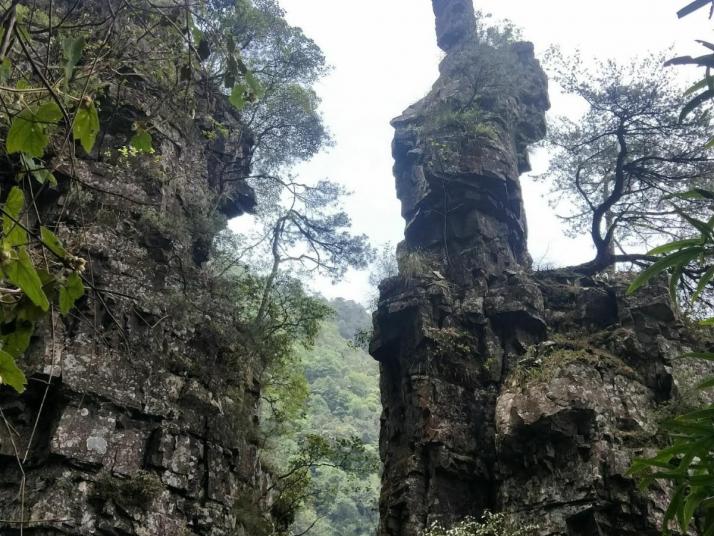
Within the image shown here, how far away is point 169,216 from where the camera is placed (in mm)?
11672

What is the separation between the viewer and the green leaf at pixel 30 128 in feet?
7.39

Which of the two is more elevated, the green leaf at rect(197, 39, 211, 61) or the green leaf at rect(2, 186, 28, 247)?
the green leaf at rect(197, 39, 211, 61)

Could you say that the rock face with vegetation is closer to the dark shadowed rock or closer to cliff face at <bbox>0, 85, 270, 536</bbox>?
cliff face at <bbox>0, 85, 270, 536</bbox>

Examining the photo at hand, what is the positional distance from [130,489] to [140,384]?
1.66 m

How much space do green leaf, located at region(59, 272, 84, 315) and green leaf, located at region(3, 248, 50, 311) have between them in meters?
0.26

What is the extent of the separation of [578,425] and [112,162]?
11.2m

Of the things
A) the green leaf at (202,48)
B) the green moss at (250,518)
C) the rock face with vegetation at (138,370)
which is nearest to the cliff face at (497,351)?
the green moss at (250,518)

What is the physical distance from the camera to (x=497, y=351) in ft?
52.1

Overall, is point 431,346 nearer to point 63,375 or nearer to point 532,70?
point 63,375

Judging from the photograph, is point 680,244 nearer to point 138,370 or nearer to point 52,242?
point 52,242

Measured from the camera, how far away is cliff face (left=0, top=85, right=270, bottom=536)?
26.7ft

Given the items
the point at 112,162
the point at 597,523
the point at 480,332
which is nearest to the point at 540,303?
the point at 480,332

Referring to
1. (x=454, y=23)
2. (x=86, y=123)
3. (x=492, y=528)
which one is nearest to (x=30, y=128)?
(x=86, y=123)

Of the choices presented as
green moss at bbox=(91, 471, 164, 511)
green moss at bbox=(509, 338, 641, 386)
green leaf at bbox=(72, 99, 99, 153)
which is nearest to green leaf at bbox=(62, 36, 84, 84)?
green leaf at bbox=(72, 99, 99, 153)
